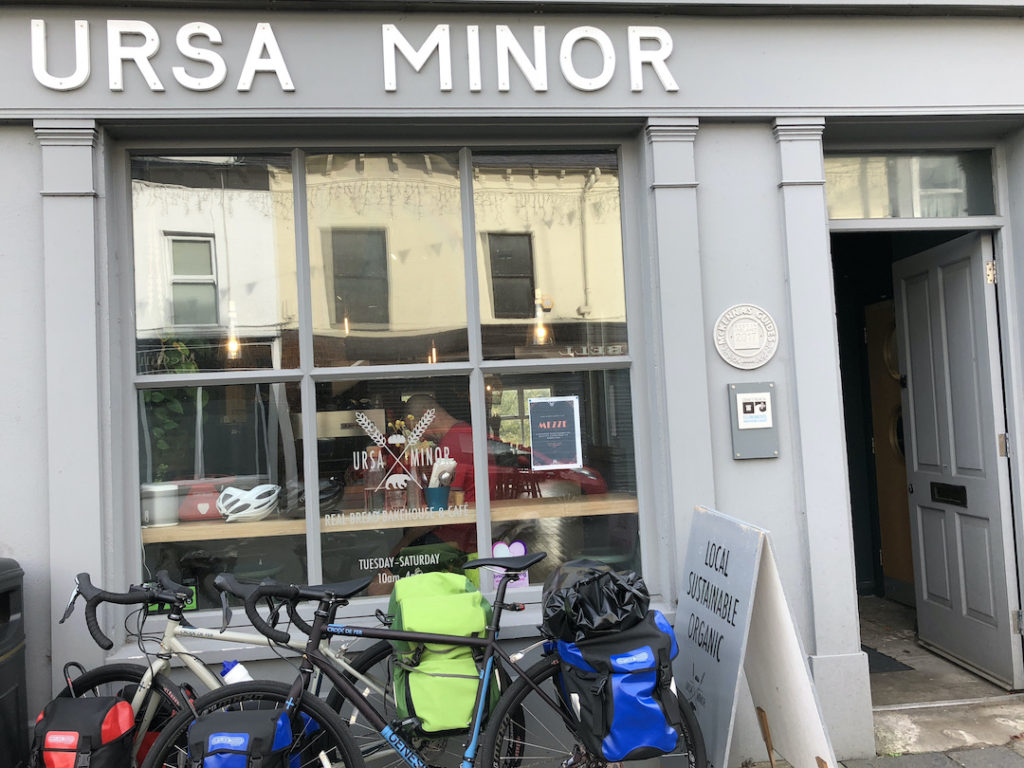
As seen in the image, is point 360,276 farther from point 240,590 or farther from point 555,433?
point 240,590

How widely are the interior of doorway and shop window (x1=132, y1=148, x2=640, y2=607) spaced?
2897 millimetres

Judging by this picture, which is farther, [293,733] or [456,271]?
[456,271]

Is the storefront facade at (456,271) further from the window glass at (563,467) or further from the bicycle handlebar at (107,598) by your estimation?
the bicycle handlebar at (107,598)

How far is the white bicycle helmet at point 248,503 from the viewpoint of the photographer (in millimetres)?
3949

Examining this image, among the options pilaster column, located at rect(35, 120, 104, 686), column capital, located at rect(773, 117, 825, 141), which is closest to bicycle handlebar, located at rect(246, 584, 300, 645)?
pilaster column, located at rect(35, 120, 104, 686)

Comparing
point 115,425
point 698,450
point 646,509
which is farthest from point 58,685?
point 698,450

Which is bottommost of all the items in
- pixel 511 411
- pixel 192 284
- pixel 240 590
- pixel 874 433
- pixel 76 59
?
pixel 240 590

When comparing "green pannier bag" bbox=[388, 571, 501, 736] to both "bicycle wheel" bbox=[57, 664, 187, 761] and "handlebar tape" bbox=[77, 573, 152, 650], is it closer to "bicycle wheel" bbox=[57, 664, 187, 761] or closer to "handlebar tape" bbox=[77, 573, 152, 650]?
"bicycle wheel" bbox=[57, 664, 187, 761]

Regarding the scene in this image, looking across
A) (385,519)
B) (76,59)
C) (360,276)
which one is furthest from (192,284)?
(385,519)

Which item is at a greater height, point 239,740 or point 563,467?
point 563,467

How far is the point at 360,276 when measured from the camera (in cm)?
411

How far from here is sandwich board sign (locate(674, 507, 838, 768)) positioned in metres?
3.00

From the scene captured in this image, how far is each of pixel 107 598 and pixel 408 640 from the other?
4.06ft

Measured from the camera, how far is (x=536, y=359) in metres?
4.14
